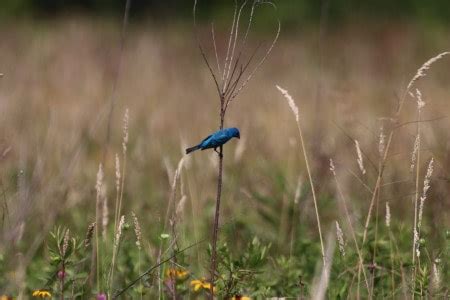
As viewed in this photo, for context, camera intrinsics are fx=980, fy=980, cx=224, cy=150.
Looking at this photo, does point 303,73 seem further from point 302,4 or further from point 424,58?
point 302,4

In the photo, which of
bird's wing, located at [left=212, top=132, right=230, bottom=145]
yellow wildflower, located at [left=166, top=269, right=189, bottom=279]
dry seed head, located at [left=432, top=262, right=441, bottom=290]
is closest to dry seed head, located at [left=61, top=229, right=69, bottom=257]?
yellow wildflower, located at [left=166, top=269, right=189, bottom=279]

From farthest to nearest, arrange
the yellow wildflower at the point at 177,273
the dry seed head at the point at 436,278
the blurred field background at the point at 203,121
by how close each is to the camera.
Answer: the blurred field background at the point at 203,121 < the yellow wildflower at the point at 177,273 < the dry seed head at the point at 436,278

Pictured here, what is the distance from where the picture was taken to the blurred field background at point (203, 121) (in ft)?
11.9

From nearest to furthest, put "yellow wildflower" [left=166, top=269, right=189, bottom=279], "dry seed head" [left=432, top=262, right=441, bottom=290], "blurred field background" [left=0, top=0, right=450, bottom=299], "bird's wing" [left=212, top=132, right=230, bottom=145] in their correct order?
"bird's wing" [left=212, top=132, right=230, bottom=145]
"dry seed head" [left=432, top=262, right=441, bottom=290]
"yellow wildflower" [left=166, top=269, right=189, bottom=279]
"blurred field background" [left=0, top=0, right=450, bottom=299]

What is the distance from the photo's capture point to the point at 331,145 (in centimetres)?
540

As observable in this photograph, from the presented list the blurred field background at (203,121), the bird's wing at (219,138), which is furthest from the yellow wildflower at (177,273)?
the bird's wing at (219,138)

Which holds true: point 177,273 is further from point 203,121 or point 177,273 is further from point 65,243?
point 203,121

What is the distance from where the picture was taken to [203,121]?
7.55 metres

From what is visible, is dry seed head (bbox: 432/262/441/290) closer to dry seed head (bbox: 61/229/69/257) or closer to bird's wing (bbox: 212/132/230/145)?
bird's wing (bbox: 212/132/230/145)

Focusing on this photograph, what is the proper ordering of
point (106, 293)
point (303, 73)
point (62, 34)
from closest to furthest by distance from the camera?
point (106, 293)
point (303, 73)
point (62, 34)

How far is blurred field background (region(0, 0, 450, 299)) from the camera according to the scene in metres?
3.62

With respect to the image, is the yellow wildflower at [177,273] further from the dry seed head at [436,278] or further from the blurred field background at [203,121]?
the dry seed head at [436,278]

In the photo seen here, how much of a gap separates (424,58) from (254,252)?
10781 mm

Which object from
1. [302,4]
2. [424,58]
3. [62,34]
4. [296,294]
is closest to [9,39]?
[62,34]
